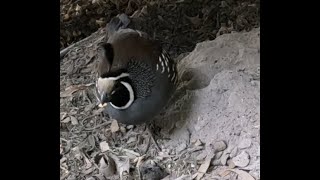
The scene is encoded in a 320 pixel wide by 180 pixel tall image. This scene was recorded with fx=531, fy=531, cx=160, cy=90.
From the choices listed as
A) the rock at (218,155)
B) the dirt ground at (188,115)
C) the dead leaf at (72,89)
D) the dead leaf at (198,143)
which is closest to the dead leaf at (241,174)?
the dirt ground at (188,115)

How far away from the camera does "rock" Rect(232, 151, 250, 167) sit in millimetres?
2423

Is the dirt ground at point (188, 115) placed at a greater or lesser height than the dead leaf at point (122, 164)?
greater

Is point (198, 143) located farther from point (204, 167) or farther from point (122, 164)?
point (122, 164)

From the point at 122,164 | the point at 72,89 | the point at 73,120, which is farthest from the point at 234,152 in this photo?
the point at 72,89

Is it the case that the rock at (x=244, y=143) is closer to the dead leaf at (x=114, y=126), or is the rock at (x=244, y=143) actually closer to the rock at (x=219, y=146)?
the rock at (x=219, y=146)

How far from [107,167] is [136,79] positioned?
450 millimetres

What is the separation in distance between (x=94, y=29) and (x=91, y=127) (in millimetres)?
1028

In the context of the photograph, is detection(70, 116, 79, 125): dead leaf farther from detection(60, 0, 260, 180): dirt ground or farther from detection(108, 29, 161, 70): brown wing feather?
detection(108, 29, 161, 70): brown wing feather

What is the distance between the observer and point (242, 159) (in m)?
2.44

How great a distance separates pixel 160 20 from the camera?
11.8 ft

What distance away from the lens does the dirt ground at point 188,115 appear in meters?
2.54

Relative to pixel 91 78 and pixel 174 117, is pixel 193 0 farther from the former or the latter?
pixel 174 117
